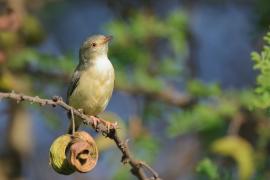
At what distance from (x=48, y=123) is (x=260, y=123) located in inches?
62.1

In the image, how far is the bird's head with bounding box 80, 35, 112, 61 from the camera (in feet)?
17.0

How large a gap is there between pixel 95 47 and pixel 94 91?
1.98 ft

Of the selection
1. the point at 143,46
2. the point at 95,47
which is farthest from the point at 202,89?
the point at 95,47

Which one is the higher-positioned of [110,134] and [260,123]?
[260,123]

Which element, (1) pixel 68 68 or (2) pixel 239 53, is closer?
(1) pixel 68 68

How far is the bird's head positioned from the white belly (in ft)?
A: 1.03

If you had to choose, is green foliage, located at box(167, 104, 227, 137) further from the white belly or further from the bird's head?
the white belly

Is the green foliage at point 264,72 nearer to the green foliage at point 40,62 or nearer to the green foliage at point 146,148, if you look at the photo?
the green foliage at point 146,148

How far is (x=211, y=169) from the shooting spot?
166 inches

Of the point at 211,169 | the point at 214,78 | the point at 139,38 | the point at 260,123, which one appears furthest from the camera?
the point at 214,78

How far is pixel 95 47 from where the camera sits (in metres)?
5.28

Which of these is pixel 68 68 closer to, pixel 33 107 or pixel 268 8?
pixel 33 107

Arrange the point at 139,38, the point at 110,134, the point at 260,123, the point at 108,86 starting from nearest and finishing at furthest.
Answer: the point at 110,134, the point at 108,86, the point at 260,123, the point at 139,38

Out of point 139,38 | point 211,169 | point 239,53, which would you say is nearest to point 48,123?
point 139,38
